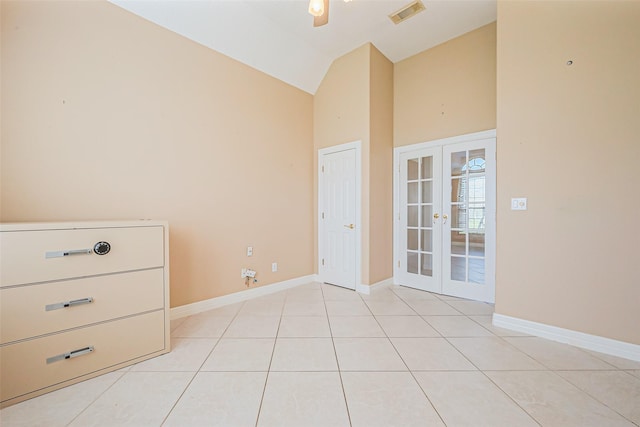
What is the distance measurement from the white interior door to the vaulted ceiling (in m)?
1.36

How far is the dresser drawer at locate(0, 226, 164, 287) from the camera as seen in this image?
1.30m

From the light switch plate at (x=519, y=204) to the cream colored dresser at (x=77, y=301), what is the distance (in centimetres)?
295

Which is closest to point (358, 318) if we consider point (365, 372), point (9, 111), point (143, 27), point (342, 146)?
point (365, 372)

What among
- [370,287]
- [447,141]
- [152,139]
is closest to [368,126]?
[447,141]

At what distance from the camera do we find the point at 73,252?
1450mm

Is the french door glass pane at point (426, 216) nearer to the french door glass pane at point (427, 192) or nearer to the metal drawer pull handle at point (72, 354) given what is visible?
the french door glass pane at point (427, 192)

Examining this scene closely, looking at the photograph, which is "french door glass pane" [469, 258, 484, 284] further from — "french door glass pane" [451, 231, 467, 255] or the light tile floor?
the light tile floor

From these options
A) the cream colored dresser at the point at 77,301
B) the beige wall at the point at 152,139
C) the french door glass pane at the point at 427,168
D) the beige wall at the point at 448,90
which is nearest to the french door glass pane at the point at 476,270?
the french door glass pane at the point at 427,168

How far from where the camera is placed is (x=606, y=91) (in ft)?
5.90

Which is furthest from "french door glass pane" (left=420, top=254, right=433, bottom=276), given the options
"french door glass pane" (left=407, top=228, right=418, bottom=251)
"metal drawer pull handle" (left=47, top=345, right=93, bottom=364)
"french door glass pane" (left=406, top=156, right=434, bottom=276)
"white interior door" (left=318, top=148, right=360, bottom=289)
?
"metal drawer pull handle" (left=47, top=345, right=93, bottom=364)

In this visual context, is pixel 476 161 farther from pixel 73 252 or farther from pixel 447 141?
pixel 73 252

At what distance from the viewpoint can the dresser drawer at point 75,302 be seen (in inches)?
51.0

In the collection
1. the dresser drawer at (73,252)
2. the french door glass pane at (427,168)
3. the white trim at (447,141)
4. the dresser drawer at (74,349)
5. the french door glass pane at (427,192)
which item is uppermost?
the white trim at (447,141)

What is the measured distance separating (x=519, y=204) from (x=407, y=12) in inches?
92.4
